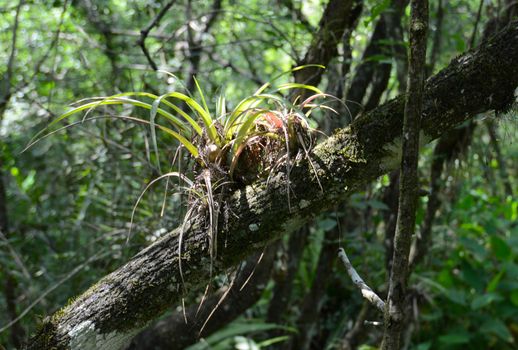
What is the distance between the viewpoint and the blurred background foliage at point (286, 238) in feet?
10.0

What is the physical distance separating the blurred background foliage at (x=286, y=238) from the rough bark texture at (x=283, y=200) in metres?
1.21

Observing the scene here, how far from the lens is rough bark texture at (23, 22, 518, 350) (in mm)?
1384

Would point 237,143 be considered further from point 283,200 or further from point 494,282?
point 494,282

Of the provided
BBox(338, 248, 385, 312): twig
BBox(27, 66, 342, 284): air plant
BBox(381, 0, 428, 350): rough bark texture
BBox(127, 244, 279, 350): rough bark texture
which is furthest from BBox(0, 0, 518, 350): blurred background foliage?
BBox(381, 0, 428, 350): rough bark texture

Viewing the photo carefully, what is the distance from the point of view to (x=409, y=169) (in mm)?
1195

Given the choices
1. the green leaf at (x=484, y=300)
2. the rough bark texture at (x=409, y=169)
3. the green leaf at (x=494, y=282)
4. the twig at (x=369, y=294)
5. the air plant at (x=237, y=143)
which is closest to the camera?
the rough bark texture at (x=409, y=169)

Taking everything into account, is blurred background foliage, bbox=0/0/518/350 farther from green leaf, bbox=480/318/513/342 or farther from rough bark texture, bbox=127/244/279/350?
rough bark texture, bbox=127/244/279/350

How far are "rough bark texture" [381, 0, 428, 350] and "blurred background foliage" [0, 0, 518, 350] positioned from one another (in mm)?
1444

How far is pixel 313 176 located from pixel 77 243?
2728 millimetres

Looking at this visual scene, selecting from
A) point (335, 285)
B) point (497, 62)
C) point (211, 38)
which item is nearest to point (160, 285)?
point (497, 62)

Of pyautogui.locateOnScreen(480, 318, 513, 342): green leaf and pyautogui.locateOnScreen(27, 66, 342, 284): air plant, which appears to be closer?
pyautogui.locateOnScreen(27, 66, 342, 284): air plant

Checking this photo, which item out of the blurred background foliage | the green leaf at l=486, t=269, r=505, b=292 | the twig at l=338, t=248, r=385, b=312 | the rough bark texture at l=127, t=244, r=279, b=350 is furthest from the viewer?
the green leaf at l=486, t=269, r=505, b=292

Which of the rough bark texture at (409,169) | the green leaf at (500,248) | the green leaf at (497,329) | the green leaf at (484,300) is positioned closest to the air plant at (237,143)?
the rough bark texture at (409,169)

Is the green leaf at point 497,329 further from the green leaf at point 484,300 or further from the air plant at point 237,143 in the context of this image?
the air plant at point 237,143
